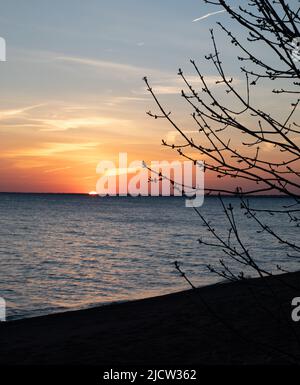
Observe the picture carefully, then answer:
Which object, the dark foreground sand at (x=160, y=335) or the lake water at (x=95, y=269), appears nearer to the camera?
the dark foreground sand at (x=160, y=335)

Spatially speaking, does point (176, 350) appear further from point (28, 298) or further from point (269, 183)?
point (28, 298)

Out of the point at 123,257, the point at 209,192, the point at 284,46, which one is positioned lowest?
the point at 123,257

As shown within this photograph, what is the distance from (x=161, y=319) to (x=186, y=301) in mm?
3771

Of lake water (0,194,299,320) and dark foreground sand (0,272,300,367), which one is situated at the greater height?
dark foreground sand (0,272,300,367)

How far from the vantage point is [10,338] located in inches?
640

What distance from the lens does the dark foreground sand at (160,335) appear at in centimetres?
1216

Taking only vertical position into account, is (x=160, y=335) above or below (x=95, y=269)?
above

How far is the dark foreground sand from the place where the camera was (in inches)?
479

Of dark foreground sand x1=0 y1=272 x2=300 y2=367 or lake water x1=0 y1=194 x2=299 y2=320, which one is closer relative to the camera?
dark foreground sand x1=0 y1=272 x2=300 y2=367

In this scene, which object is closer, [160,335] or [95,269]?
[160,335]

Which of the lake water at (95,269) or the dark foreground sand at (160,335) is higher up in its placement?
the dark foreground sand at (160,335)

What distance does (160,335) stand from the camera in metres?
14.6
